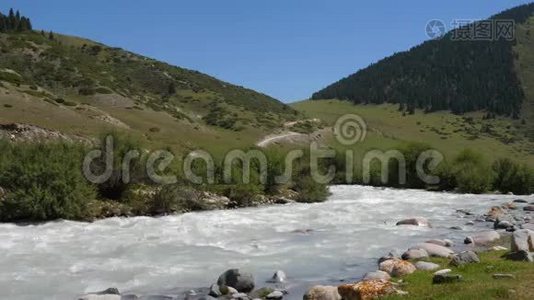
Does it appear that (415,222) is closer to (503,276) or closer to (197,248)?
(197,248)

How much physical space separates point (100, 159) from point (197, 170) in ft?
29.4

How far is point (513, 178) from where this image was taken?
6819cm

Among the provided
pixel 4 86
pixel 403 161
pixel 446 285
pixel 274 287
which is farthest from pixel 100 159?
pixel 403 161

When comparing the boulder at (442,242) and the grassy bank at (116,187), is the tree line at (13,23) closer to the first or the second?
the grassy bank at (116,187)

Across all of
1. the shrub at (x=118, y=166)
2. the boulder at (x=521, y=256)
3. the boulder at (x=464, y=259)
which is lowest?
the boulder at (x=464, y=259)

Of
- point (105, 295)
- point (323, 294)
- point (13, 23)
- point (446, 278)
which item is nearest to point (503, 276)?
point (446, 278)

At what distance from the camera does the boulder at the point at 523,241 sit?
19953mm

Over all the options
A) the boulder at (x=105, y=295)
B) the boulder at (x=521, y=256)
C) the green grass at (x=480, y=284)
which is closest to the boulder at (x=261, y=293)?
the boulder at (x=105, y=295)

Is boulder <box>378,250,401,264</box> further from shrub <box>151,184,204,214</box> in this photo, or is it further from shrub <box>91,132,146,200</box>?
shrub <box>91,132,146,200</box>

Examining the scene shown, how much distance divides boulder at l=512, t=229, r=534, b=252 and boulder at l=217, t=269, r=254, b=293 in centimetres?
Answer: 956

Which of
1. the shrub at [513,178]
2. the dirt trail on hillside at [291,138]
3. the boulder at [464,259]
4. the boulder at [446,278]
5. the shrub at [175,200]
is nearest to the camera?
the boulder at [446,278]

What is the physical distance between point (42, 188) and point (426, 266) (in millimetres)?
22420

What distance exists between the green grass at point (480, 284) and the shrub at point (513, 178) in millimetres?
53681

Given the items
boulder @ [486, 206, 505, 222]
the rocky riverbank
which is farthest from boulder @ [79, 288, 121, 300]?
boulder @ [486, 206, 505, 222]
